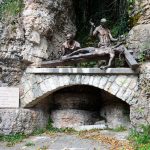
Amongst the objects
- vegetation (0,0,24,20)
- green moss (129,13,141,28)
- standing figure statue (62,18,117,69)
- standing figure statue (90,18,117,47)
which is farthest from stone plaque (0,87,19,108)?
green moss (129,13,141,28)

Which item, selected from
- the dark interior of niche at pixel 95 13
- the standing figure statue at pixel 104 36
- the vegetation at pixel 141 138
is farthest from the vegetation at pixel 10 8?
the vegetation at pixel 141 138

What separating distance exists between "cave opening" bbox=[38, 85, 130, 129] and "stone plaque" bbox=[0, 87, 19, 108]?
0.75 metres

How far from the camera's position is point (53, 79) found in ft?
29.6

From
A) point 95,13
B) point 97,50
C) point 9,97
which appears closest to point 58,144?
point 9,97

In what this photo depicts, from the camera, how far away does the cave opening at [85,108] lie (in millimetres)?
9352

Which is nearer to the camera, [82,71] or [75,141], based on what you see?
[75,141]

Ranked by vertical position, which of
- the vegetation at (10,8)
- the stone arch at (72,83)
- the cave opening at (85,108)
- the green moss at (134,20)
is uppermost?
the vegetation at (10,8)

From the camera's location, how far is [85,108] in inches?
392

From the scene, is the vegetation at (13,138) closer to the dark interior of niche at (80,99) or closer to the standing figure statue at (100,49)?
the dark interior of niche at (80,99)

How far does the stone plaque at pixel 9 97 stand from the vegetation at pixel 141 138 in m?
3.02

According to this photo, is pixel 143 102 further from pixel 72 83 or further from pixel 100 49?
pixel 72 83

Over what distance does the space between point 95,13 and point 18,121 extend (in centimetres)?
437

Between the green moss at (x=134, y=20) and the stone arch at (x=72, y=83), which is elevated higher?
the green moss at (x=134, y=20)

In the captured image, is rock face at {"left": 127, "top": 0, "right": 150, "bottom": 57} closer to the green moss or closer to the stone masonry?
the green moss
